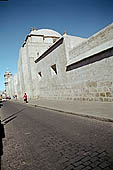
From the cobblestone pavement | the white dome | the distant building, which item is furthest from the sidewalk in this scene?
the white dome

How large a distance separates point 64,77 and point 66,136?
36.6 ft

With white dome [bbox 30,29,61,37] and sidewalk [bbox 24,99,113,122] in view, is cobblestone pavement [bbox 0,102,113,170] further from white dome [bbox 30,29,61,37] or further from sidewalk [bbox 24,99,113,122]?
white dome [bbox 30,29,61,37]

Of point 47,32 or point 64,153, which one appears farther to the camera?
point 47,32

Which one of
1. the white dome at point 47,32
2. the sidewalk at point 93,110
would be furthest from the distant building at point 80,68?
the white dome at point 47,32

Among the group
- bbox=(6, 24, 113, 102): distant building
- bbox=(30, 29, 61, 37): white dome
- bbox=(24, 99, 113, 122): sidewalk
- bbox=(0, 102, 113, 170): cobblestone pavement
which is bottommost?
bbox=(0, 102, 113, 170): cobblestone pavement

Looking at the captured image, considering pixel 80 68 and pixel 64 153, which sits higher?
pixel 80 68

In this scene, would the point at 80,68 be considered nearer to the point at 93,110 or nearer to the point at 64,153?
the point at 93,110

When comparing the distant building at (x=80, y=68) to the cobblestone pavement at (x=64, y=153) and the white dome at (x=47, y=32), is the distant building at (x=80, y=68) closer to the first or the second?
the cobblestone pavement at (x=64, y=153)

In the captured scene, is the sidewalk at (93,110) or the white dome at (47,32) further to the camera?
the white dome at (47,32)

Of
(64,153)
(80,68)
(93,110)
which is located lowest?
(64,153)

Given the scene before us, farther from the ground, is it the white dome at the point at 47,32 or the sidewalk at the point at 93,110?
the white dome at the point at 47,32

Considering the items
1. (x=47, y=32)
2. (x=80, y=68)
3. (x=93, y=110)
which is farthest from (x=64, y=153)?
(x=47, y=32)

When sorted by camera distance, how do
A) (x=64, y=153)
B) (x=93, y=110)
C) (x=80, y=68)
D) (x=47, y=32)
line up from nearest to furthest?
(x=64, y=153) → (x=93, y=110) → (x=80, y=68) → (x=47, y=32)

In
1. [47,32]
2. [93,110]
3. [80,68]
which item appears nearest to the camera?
[93,110]
